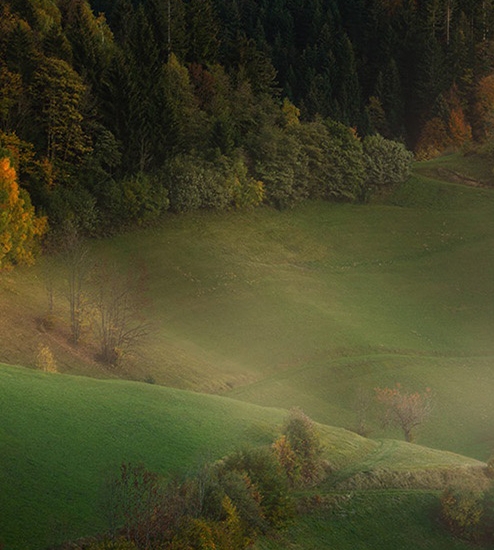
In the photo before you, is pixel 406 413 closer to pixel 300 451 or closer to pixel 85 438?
pixel 300 451

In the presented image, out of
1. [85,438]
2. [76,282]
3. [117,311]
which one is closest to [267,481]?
[85,438]

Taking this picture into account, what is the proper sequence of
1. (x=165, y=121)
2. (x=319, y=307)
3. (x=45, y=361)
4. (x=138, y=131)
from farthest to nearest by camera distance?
1. (x=165, y=121)
2. (x=138, y=131)
3. (x=319, y=307)
4. (x=45, y=361)

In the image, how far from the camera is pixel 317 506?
23312mm

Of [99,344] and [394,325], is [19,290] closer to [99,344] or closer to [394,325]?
[99,344]

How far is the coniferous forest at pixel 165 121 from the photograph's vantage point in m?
66.2

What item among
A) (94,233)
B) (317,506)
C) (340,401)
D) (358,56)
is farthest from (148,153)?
(358,56)

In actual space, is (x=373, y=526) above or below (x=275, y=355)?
above

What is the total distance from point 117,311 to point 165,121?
34.6 m

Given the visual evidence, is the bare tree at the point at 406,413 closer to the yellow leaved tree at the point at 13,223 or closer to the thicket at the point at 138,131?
the yellow leaved tree at the point at 13,223

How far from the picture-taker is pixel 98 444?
25219 millimetres

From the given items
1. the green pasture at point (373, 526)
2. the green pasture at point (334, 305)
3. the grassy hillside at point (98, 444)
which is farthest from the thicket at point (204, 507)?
the green pasture at point (334, 305)

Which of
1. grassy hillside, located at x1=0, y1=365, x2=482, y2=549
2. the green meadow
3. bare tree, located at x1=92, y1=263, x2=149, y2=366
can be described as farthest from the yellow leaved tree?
grassy hillside, located at x1=0, y1=365, x2=482, y2=549

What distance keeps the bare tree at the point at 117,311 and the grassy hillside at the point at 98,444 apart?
30.6ft

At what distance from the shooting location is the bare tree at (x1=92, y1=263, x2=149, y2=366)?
4322 centimetres
